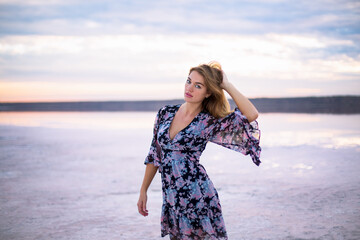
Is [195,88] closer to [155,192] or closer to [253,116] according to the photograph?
[253,116]

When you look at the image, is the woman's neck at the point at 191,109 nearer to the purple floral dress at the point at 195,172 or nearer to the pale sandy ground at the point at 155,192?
the purple floral dress at the point at 195,172

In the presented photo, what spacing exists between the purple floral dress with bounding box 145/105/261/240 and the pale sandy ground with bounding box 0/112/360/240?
1944 millimetres

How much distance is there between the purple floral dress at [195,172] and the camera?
9.87 ft

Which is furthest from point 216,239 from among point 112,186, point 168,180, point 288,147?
point 288,147

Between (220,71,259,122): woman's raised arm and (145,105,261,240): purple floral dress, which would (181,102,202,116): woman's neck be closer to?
(145,105,261,240): purple floral dress

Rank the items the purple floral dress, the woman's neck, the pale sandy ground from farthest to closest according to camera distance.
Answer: the pale sandy ground
the woman's neck
the purple floral dress

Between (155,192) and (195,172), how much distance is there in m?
4.03

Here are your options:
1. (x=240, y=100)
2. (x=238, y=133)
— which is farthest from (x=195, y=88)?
(x=238, y=133)

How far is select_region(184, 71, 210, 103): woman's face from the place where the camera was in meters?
3.08

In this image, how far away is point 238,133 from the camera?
3.17 meters

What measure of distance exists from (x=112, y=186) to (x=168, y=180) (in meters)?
4.51

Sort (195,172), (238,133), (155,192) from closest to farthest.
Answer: (195,172) < (238,133) < (155,192)

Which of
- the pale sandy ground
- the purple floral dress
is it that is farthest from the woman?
the pale sandy ground

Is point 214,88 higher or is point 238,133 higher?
point 214,88
